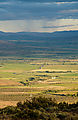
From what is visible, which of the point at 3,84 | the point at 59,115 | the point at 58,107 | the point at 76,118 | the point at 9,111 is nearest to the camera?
the point at 76,118

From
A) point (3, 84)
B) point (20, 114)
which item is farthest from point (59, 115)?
point (3, 84)

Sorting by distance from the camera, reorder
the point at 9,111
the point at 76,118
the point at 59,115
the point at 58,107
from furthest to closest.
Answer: the point at 58,107
the point at 9,111
the point at 59,115
the point at 76,118

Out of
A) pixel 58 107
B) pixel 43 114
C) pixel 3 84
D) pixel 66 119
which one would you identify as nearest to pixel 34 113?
pixel 43 114

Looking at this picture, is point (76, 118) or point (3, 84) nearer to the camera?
point (76, 118)

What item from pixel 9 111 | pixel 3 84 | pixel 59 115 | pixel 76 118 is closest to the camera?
pixel 76 118

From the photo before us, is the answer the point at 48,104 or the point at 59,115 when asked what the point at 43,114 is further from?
the point at 48,104

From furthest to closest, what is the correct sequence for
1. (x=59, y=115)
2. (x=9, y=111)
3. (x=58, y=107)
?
(x=58, y=107) < (x=9, y=111) < (x=59, y=115)

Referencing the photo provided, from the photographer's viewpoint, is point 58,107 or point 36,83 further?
point 36,83

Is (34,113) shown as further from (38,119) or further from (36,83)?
(36,83)

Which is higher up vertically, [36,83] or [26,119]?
[36,83]

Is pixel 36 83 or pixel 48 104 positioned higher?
pixel 36 83
